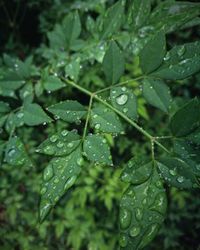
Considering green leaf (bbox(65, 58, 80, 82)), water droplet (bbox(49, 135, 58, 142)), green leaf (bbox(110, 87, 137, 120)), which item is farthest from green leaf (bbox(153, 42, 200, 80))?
green leaf (bbox(65, 58, 80, 82))

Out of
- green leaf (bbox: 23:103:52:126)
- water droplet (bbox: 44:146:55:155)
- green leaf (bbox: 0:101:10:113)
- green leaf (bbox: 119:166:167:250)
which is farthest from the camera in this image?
green leaf (bbox: 0:101:10:113)

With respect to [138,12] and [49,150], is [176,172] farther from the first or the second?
[138,12]

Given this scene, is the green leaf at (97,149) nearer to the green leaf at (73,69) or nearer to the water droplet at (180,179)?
the water droplet at (180,179)

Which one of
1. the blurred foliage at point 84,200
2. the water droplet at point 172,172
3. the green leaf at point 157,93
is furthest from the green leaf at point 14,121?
the blurred foliage at point 84,200

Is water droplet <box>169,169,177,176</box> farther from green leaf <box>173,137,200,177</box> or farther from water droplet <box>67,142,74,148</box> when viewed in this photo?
water droplet <box>67,142,74,148</box>

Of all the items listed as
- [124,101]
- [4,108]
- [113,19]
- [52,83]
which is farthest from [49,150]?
[113,19]
